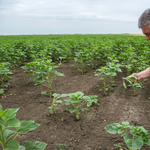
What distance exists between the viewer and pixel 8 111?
126 centimetres

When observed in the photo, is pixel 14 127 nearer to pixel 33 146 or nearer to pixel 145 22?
pixel 33 146

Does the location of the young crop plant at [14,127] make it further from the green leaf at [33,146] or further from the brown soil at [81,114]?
the brown soil at [81,114]

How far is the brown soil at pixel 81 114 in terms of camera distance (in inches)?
92.6

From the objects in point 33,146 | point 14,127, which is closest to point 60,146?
point 33,146

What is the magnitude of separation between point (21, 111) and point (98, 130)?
1.70m

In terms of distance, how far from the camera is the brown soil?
2.35m

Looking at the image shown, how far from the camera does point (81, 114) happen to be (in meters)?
3.03

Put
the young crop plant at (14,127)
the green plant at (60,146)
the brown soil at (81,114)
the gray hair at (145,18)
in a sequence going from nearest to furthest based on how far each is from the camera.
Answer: the young crop plant at (14,127) → the gray hair at (145,18) → the green plant at (60,146) → the brown soil at (81,114)

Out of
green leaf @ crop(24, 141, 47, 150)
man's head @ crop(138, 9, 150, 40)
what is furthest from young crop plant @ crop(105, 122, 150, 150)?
man's head @ crop(138, 9, 150, 40)

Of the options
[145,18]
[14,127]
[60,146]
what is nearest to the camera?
[14,127]

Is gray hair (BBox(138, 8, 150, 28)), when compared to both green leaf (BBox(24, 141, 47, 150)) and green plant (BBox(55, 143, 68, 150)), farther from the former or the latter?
green plant (BBox(55, 143, 68, 150))

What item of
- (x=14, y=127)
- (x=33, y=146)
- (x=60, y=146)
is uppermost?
(x=14, y=127)

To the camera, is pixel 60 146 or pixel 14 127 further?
pixel 60 146

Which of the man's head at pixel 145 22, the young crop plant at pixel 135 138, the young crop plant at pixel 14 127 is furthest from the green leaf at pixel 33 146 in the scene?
the man's head at pixel 145 22
